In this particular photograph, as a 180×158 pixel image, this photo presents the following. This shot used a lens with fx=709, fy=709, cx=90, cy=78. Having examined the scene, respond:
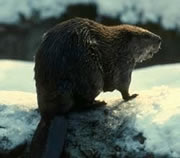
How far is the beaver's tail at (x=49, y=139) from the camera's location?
13.3 ft

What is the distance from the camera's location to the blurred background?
8641 millimetres

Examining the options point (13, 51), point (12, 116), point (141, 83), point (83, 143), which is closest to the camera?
point (83, 143)

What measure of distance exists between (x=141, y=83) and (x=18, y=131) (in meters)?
1.94

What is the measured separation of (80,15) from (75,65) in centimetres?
463

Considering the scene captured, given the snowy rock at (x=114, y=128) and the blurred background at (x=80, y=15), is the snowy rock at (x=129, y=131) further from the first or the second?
the blurred background at (x=80, y=15)

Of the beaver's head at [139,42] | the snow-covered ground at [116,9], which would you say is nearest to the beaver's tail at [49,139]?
the beaver's head at [139,42]

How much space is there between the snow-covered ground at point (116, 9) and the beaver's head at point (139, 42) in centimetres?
374

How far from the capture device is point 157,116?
4.33 metres

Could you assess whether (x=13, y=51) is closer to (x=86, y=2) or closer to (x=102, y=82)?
(x=86, y=2)

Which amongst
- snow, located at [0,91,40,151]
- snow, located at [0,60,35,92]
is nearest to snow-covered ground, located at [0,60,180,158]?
snow, located at [0,91,40,151]

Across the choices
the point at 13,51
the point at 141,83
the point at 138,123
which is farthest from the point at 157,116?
the point at 13,51

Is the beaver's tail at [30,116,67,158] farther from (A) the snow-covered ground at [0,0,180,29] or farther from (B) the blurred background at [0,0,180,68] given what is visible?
(A) the snow-covered ground at [0,0,180,29]

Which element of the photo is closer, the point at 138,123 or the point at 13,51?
the point at 138,123

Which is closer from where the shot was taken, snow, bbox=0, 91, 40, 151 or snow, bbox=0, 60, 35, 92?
snow, bbox=0, 91, 40, 151
